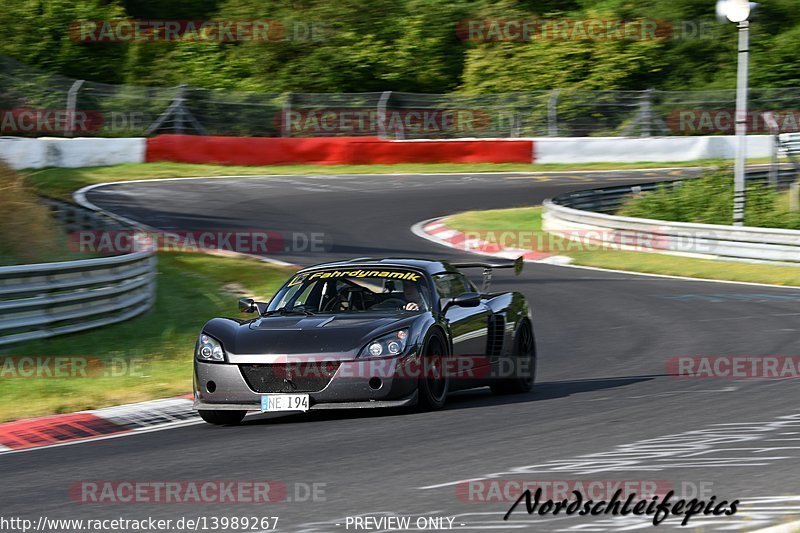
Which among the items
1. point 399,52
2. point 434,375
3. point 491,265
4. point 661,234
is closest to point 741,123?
point 661,234

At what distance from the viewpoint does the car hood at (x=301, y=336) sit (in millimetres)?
8641

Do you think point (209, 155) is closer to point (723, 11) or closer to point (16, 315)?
point (723, 11)

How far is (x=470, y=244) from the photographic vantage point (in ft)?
78.0

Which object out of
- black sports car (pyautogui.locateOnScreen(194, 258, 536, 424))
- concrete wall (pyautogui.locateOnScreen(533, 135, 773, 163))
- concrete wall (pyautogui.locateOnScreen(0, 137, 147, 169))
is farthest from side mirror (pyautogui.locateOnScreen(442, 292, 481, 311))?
concrete wall (pyautogui.locateOnScreen(533, 135, 773, 163))

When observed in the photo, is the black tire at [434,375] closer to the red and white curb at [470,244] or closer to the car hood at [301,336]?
the car hood at [301,336]

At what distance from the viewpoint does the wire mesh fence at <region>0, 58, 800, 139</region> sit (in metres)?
35.8

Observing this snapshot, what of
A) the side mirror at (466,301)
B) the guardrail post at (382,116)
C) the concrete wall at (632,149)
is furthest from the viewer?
the concrete wall at (632,149)

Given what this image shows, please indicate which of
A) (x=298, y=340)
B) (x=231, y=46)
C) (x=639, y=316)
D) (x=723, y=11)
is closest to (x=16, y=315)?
(x=298, y=340)

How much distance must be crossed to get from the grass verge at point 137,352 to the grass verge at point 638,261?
6744mm

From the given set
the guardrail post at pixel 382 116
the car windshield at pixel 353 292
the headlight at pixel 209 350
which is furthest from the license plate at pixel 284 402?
the guardrail post at pixel 382 116

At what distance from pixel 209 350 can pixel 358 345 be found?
1138 mm

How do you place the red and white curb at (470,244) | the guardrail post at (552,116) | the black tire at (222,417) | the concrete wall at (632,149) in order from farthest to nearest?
the guardrail post at (552,116) → the concrete wall at (632,149) → the red and white curb at (470,244) → the black tire at (222,417)

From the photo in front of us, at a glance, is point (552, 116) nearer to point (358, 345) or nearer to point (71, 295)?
point (71, 295)

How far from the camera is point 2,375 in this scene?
36.9ft
